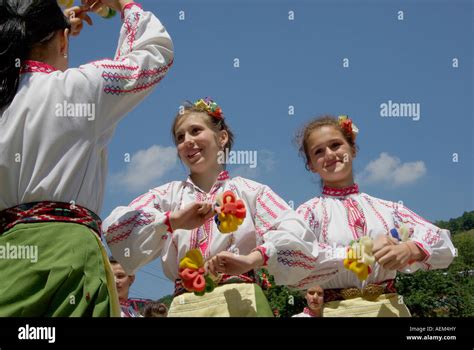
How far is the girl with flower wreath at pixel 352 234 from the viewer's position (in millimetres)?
4113

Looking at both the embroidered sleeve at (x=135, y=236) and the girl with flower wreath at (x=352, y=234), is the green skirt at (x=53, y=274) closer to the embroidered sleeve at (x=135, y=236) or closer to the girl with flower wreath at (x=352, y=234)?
the embroidered sleeve at (x=135, y=236)

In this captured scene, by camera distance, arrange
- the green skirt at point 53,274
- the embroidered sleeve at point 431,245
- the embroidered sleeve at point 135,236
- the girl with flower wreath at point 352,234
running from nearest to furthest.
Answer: the green skirt at point 53,274, the embroidered sleeve at point 135,236, the girl with flower wreath at point 352,234, the embroidered sleeve at point 431,245

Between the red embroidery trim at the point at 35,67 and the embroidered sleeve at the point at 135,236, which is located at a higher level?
the red embroidery trim at the point at 35,67

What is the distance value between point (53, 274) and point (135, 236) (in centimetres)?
82

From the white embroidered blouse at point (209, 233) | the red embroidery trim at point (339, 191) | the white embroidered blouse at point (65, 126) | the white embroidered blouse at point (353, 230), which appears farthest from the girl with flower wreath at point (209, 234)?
the red embroidery trim at point (339, 191)

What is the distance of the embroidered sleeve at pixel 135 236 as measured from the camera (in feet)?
11.6

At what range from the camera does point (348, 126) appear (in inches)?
190

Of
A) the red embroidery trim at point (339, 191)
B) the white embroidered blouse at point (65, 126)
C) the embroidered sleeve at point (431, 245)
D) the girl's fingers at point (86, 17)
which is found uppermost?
the girl's fingers at point (86, 17)

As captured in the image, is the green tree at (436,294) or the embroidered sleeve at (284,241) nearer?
the embroidered sleeve at (284,241)

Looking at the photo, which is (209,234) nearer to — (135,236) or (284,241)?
(284,241)

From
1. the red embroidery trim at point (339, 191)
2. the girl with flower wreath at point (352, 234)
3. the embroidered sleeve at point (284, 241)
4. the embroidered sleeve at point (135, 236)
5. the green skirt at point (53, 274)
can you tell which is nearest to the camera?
the green skirt at point (53, 274)

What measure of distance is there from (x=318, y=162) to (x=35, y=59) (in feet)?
6.73

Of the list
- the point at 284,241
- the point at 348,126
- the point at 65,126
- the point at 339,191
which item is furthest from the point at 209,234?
the point at 348,126

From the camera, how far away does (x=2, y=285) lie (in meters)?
2.78
